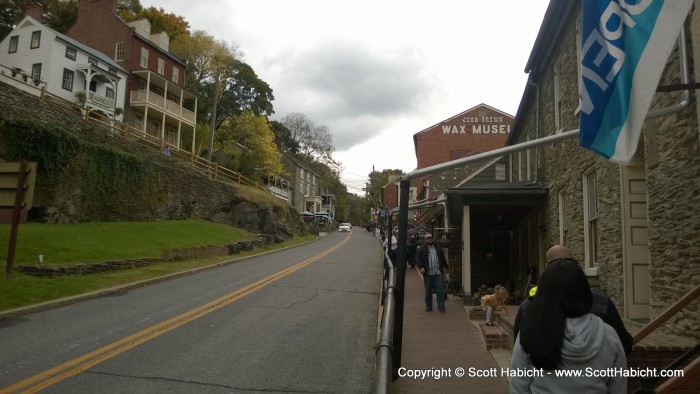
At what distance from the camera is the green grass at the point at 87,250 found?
38.2 ft

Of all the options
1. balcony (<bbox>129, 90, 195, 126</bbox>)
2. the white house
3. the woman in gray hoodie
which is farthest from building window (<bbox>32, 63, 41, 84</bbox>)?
the woman in gray hoodie

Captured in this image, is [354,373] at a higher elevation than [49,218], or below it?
below

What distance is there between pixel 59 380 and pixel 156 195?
77.5 feet

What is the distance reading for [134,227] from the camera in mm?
23062

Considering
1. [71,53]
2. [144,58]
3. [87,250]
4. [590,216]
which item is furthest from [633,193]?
[144,58]

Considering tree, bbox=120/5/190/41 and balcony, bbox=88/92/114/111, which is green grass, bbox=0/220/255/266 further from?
tree, bbox=120/5/190/41

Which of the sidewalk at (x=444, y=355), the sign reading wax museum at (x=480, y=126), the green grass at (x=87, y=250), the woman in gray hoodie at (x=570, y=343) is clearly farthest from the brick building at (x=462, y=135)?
the woman in gray hoodie at (x=570, y=343)

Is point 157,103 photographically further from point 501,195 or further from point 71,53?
point 501,195

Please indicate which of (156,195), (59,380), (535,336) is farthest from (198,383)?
(156,195)

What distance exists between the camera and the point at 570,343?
9.19ft

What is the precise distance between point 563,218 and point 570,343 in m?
9.52

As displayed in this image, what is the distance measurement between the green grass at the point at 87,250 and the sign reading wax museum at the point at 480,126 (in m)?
23.9

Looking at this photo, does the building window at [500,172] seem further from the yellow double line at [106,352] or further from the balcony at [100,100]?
the balcony at [100,100]

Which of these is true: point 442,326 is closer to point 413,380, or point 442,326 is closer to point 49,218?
point 413,380
